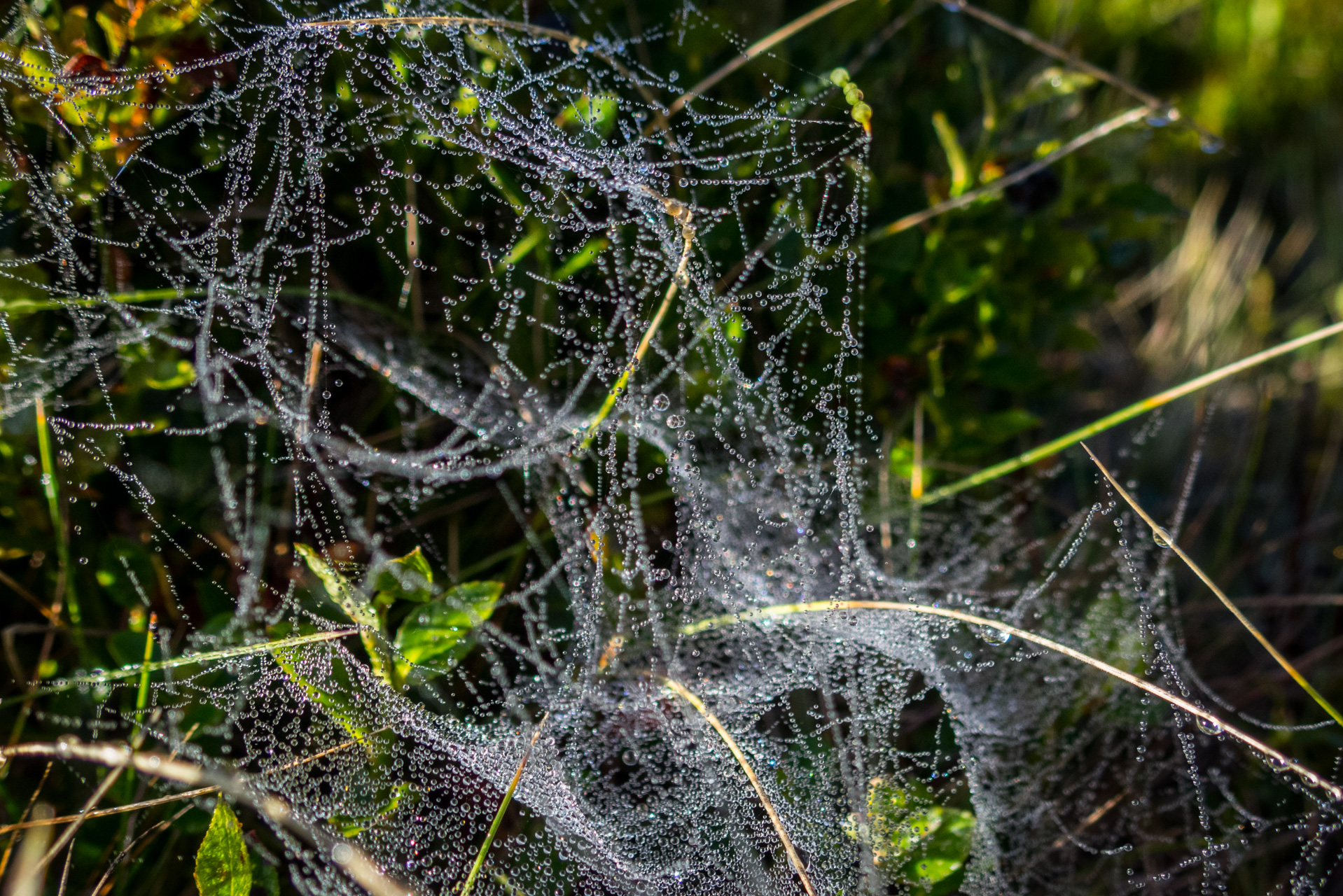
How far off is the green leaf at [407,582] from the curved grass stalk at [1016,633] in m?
0.29

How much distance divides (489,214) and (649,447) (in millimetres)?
350

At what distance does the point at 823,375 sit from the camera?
116 centimetres

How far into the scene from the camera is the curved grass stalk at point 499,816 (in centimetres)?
81

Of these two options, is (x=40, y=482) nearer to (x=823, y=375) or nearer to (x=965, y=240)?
(x=823, y=375)

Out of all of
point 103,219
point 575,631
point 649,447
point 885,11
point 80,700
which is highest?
point 885,11

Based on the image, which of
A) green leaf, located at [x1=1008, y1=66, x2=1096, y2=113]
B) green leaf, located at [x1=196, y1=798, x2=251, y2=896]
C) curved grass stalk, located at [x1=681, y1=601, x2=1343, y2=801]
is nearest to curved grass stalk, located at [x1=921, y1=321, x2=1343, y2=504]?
curved grass stalk, located at [x1=681, y1=601, x2=1343, y2=801]

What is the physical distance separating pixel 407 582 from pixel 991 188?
2.98 ft

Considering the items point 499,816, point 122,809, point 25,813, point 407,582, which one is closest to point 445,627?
point 407,582

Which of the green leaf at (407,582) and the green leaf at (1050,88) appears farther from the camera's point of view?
the green leaf at (1050,88)

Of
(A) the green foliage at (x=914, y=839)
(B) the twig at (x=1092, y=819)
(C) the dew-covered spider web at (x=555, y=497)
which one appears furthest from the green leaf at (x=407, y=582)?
(B) the twig at (x=1092, y=819)

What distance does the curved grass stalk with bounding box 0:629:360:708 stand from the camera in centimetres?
87

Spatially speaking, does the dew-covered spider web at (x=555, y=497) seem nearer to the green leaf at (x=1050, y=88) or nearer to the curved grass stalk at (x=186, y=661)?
the curved grass stalk at (x=186, y=661)

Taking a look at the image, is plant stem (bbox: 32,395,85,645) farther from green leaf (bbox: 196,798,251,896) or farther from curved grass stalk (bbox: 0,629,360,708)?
green leaf (bbox: 196,798,251,896)

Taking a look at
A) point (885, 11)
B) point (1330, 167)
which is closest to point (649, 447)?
point (885, 11)
